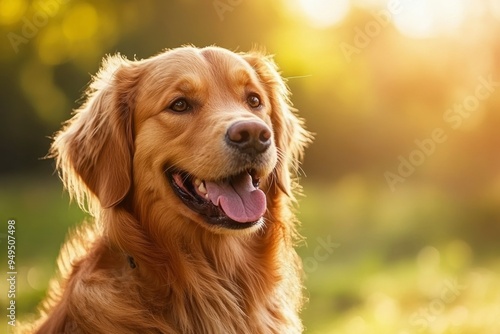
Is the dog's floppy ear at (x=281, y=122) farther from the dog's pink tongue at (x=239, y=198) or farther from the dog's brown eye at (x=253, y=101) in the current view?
the dog's pink tongue at (x=239, y=198)

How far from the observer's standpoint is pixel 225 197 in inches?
142

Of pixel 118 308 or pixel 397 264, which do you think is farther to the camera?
pixel 397 264

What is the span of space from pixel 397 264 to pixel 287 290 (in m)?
4.89

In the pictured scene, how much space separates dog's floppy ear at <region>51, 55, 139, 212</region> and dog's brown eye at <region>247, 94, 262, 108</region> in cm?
63

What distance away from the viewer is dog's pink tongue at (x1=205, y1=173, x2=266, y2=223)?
356 cm

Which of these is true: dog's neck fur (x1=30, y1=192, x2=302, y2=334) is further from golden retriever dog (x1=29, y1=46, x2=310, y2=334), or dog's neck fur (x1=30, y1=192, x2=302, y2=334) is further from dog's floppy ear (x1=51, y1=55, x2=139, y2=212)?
dog's floppy ear (x1=51, y1=55, x2=139, y2=212)

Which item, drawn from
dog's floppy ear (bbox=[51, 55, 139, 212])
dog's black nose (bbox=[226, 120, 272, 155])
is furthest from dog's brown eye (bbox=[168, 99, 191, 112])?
dog's black nose (bbox=[226, 120, 272, 155])

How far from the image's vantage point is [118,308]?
3.44 metres

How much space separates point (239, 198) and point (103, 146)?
2.56 feet

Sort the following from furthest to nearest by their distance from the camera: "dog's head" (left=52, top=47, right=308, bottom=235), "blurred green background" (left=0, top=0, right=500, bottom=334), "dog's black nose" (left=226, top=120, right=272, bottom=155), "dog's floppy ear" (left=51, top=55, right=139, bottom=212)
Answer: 1. "blurred green background" (left=0, top=0, right=500, bottom=334)
2. "dog's floppy ear" (left=51, top=55, right=139, bottom=212)
3. "dog's head" (left=52, top=47, right=308, bottom=235)
4. "dog's black nose" (left=226, top=120, right=272, bottom=155)

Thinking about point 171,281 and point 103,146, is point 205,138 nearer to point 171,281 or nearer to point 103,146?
point 103,146

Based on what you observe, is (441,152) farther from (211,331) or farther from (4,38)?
(211,331)

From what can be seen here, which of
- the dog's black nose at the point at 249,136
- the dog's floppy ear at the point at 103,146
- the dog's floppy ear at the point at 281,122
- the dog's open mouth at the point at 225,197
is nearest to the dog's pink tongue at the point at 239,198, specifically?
the dog's open mouth at the point at 225,197

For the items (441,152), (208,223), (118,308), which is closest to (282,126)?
(208,223)
